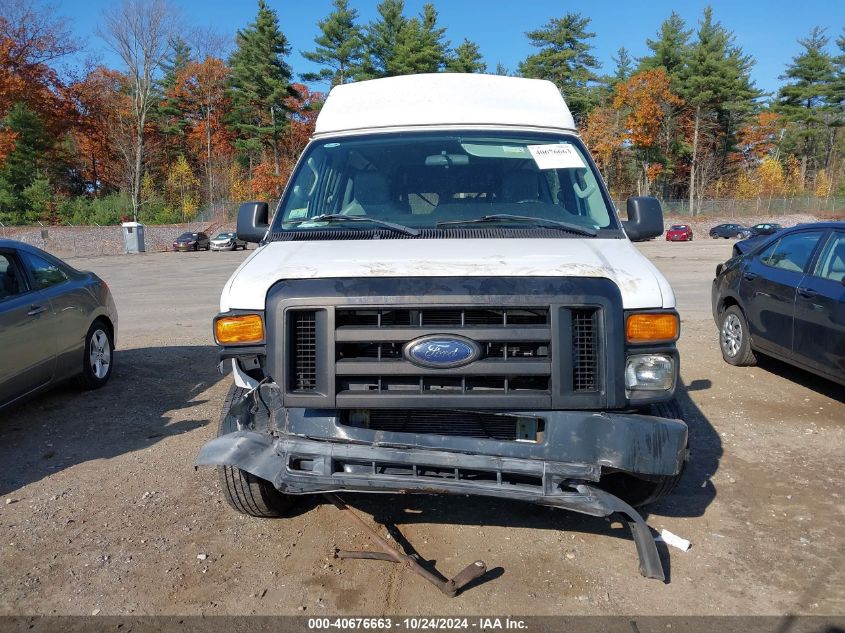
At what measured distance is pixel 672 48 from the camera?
62.2 metres

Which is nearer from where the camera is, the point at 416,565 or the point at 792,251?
the point at 416,565

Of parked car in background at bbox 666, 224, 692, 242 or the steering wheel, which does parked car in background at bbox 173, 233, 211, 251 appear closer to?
parked car in background at bbox 666, 224, 692, 242

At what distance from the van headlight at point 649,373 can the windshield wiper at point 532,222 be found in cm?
93

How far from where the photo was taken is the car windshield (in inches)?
165

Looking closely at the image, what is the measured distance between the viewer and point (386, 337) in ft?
10.1

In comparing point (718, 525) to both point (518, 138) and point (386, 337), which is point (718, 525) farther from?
point (518, 138)

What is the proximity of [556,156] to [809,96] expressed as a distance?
75242 millimetres

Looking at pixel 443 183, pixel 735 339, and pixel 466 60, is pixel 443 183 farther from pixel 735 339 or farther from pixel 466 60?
pixel 466 60

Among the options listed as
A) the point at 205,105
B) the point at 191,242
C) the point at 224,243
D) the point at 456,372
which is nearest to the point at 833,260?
the point at 456,372

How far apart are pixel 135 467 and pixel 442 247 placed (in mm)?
2910

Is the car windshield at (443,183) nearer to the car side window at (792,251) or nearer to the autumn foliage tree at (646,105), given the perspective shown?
the car side window at (792,251)

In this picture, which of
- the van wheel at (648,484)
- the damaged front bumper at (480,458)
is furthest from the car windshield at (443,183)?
the damaged front bumper at (480,458)

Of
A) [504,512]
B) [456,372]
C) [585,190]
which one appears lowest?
[504,512]

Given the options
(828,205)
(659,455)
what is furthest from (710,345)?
(828,205)
